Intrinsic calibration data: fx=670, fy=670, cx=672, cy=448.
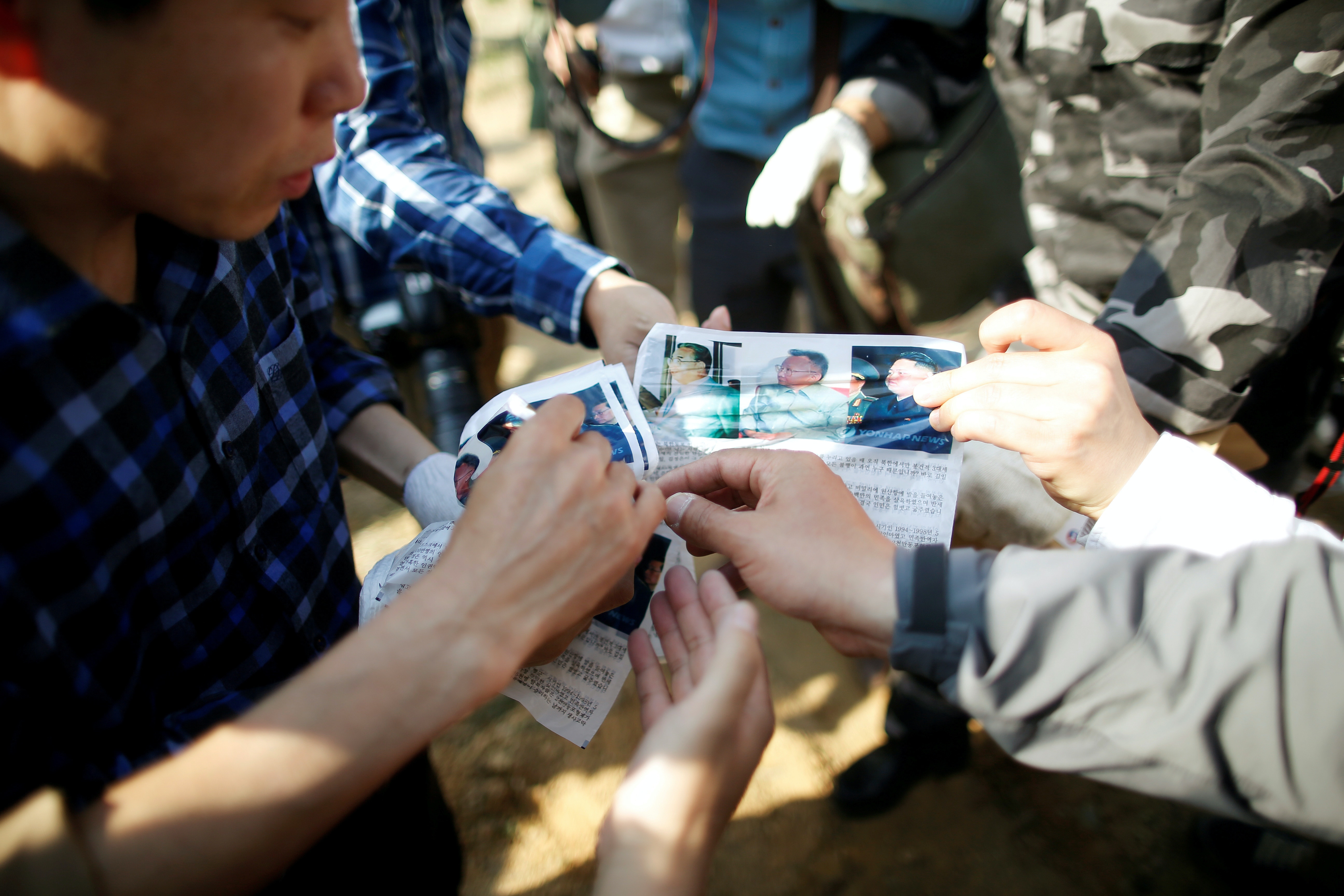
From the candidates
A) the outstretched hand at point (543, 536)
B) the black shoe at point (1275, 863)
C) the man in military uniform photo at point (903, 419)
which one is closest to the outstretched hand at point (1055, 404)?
the man in military uniform photo at point (903, 419)

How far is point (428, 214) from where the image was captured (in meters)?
1.36

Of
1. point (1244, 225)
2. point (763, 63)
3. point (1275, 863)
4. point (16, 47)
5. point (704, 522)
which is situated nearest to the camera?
point (16, 47)

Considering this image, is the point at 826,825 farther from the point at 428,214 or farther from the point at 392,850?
the point at 428,214

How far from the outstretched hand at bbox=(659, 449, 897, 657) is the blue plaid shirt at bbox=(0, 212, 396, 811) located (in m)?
0.55

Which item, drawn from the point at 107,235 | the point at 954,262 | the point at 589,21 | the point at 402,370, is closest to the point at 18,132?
the point at 107,235

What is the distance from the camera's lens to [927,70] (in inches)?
75.9

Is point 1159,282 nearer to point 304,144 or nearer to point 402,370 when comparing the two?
point 304,144

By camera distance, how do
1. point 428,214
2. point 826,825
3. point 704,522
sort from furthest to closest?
1. point 826,825
2. point 428,214
3. point 704,522

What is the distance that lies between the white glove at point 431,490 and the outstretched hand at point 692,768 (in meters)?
0.55

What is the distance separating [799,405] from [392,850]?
3.37 feet

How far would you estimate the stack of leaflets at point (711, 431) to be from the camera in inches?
39.1

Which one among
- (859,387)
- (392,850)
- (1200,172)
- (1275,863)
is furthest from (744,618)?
(1275,863)

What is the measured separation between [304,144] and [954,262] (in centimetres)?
171

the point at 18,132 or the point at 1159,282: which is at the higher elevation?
the point at 18,132
